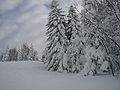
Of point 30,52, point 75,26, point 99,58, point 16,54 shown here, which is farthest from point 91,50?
point 16,54

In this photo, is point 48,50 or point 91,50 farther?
point 48,50

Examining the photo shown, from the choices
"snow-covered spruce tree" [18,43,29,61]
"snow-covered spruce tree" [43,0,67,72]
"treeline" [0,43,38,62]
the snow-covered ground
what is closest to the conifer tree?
"snow-covered spruce tree" [43,0,67,72]

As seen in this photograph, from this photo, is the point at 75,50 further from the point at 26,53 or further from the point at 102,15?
the point at 26,53

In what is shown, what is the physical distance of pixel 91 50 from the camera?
2047 cm

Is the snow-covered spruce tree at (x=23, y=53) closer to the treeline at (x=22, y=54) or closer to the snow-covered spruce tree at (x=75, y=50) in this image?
the treeline at (x=22, y=54)

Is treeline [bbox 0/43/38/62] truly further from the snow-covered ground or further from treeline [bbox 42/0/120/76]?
the snow-covered ground

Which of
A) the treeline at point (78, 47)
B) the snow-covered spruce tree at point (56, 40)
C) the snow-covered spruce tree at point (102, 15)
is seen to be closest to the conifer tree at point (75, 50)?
the treeline at point (78, 47)

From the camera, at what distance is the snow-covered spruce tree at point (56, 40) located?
2538 cm

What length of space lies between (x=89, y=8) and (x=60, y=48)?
1397 centimetres

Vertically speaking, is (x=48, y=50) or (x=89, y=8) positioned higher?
(x=89, y=8)

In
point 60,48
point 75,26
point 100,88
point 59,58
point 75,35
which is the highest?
point 75,26

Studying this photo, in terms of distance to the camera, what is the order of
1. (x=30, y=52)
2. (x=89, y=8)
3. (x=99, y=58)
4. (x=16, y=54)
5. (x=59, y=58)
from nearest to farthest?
(x=89, y=8), (x=99, y=58), (x=59, y=58), (x=30, y=52), (x=16, y=54)

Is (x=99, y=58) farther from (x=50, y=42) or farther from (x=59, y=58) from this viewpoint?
(x=50, y=42)

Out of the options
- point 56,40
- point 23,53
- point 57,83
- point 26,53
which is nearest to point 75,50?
point 56,40
